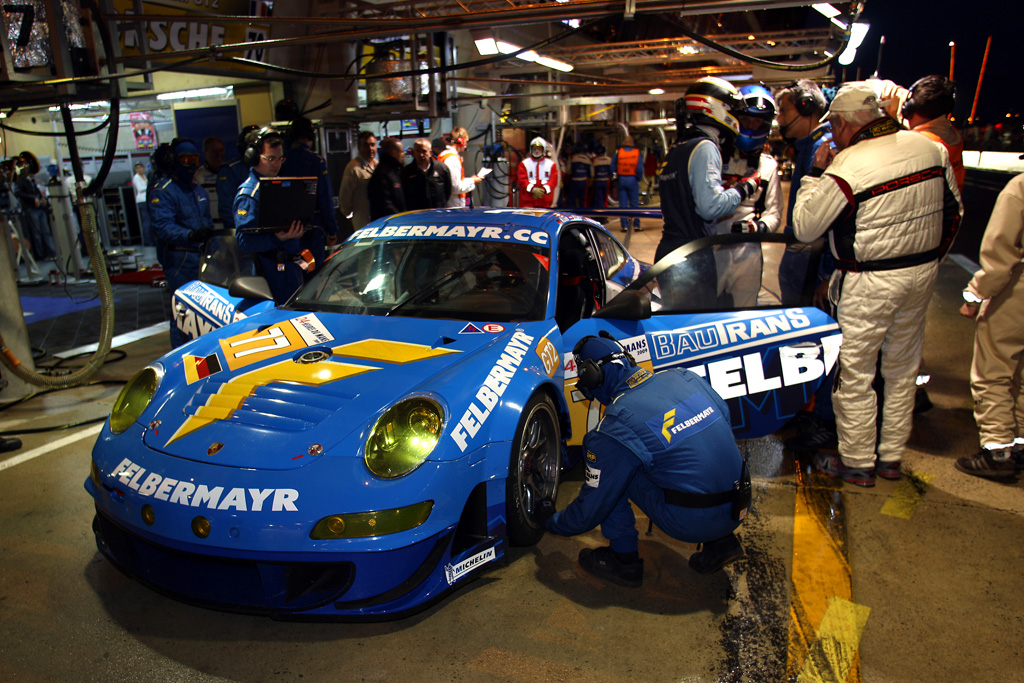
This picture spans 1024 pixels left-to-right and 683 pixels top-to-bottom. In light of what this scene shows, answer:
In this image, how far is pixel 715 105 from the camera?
4.37m

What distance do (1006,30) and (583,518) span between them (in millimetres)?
21322

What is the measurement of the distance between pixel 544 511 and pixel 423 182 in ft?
17.0

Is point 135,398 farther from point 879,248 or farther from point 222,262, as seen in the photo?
point 879,248

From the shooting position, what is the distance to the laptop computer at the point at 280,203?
4852 mm

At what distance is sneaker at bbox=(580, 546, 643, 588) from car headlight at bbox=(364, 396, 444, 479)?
88 cm

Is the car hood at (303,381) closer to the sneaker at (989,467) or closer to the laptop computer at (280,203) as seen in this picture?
the laptop computer at (280,203)

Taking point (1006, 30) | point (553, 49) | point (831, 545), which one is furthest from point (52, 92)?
point (1006, 30)

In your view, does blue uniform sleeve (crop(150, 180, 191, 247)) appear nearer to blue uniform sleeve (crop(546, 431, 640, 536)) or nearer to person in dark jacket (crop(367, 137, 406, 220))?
person in dark jacket (crop(367, 137, 406, 220))

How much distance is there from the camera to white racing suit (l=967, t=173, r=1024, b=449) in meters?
3.50

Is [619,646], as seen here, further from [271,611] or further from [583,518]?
[271,611]

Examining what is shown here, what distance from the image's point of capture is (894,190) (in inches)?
126

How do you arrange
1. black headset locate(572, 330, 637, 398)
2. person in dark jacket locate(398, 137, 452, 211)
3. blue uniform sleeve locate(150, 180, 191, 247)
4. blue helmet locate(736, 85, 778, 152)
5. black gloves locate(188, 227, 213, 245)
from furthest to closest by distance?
person in dark jacket locate(398, 137, 452, 211) < blue uniform sleeve locate(150, 180, 191, 247) < black gloves locate(188, 227, 213, 245) < blue helmet locate(736, 85, 778, 152) < black headset locate(572, 330, 637, 398)

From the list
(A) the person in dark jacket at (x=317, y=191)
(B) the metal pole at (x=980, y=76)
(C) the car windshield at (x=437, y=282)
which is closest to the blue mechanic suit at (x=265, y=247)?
(A) the person in dark jacket at (x=317, y=191)

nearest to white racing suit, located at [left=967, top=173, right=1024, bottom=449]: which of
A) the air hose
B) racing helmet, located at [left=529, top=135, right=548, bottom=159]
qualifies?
the air hose
